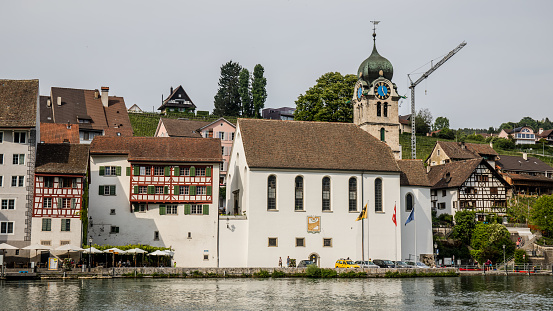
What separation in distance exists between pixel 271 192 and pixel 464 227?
73.6 ft

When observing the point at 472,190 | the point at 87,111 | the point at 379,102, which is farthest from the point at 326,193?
the point at 87,111

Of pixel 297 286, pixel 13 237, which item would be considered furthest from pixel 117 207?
pixel 297 286

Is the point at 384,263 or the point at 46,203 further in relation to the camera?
the point at 384,263

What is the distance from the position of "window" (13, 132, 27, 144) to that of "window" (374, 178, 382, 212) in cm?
3354

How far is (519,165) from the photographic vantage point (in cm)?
11606

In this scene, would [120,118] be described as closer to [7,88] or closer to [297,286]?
[7,88]

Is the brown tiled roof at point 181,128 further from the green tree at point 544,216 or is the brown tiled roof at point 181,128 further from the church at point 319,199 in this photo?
the green tree at point 544,216

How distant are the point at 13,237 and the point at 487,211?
54.1m

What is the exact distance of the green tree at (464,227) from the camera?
78250 millimetres

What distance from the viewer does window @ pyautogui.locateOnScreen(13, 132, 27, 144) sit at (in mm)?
63250

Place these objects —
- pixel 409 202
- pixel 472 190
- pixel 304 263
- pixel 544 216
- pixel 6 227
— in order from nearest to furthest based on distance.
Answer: pixel 6 227 < pixel 304 263 < pixel 409 202 < pixel 544 216 < pixel 472 190

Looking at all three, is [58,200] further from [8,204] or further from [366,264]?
[366,264]

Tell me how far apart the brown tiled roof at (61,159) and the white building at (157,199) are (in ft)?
9.83

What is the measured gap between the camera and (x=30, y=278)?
56.5 meters
